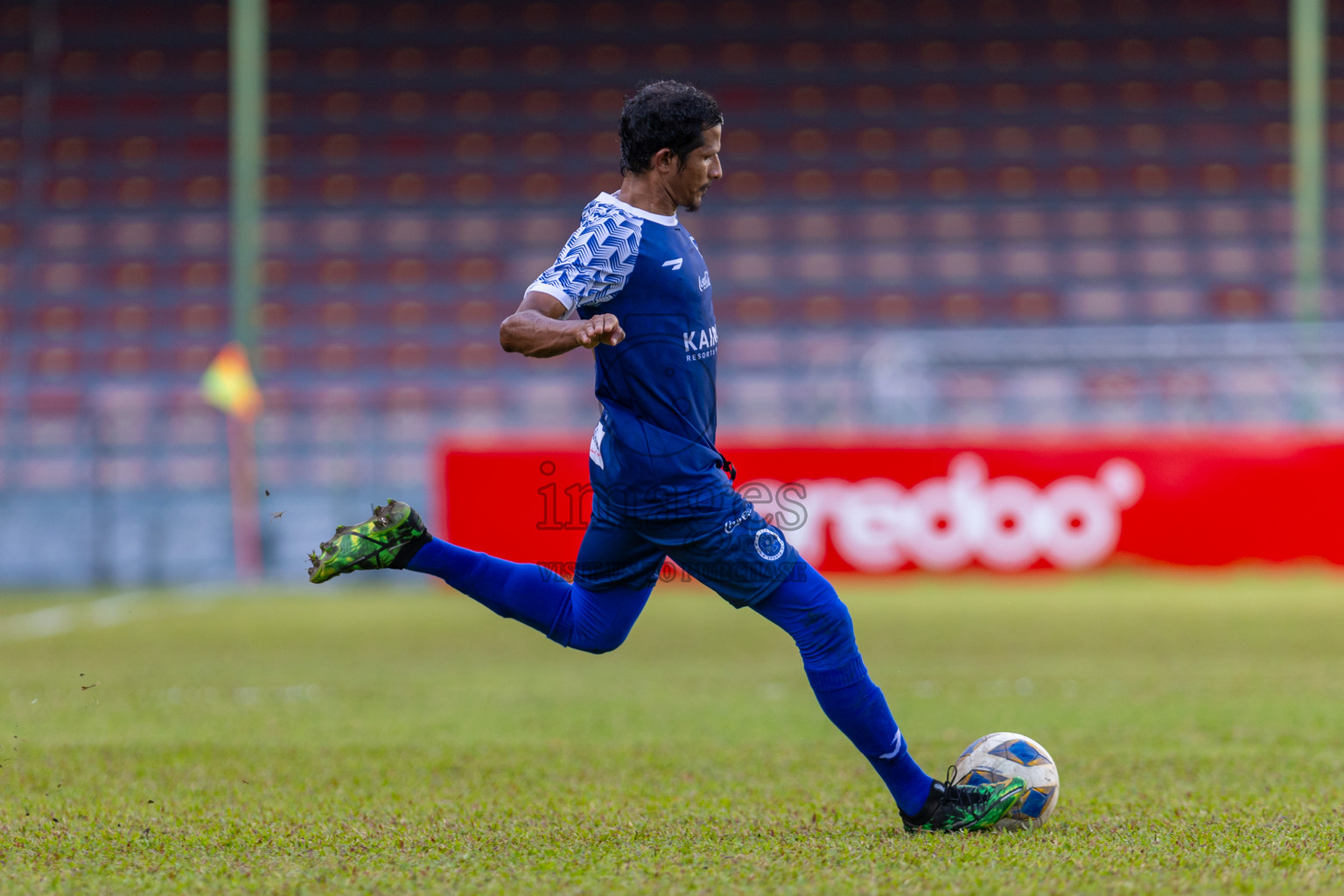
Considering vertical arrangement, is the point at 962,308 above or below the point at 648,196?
above

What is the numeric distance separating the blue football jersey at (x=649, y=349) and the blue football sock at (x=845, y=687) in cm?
32

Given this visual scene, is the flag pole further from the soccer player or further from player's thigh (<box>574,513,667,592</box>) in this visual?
the soccer player

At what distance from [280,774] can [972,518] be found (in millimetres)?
8807

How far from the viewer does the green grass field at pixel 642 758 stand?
292cm

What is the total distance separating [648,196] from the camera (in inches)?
131

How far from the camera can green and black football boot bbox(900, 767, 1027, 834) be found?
10.7ft

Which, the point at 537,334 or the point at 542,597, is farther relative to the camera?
the point at 542,597

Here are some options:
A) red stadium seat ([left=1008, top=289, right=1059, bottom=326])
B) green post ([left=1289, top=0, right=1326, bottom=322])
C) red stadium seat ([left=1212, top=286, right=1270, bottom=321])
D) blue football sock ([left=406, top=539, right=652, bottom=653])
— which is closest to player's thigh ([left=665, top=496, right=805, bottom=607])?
blue football sock ([left=406, top=539, right=652, bottom=653])

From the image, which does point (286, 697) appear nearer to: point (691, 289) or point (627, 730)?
point (627, 730)

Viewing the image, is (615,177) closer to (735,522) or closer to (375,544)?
(375,544)

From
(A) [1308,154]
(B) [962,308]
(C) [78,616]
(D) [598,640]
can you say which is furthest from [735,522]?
(B) [962,308]

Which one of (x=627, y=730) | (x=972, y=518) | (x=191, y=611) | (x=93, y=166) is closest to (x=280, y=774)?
(x=627, y=730)

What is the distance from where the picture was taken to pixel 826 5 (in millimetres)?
19938

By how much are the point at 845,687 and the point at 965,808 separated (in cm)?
37
